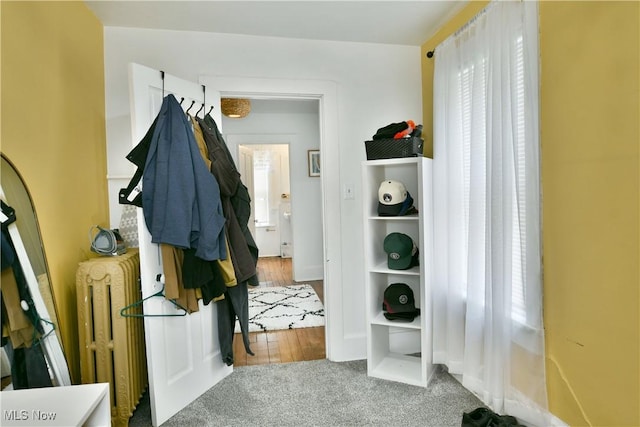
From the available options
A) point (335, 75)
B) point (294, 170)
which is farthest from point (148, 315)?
point (294, 170)

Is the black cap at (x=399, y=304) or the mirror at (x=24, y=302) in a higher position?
the mirror at (x=24, y=302)

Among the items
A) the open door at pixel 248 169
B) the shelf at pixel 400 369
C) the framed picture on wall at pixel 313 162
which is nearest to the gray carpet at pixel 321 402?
the shelf at pixel 400 369

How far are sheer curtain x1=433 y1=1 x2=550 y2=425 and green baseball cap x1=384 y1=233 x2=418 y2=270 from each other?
256 millimetres

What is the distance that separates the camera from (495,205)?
76.5 inches

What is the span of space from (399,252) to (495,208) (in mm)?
718

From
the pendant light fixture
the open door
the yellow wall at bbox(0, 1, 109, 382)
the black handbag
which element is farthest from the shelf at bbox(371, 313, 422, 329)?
the open door

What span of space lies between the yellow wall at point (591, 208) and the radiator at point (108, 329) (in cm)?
212

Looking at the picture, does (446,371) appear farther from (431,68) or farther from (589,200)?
(431,68)

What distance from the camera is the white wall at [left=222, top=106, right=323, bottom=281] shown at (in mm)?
5246

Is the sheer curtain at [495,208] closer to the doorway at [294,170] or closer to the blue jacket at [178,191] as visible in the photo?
the blue jacket at [178,191]

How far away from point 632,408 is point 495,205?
970 mm

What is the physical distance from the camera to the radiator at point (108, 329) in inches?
76.4

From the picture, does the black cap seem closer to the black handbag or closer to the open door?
the black handbag

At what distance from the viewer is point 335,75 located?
110 inches
